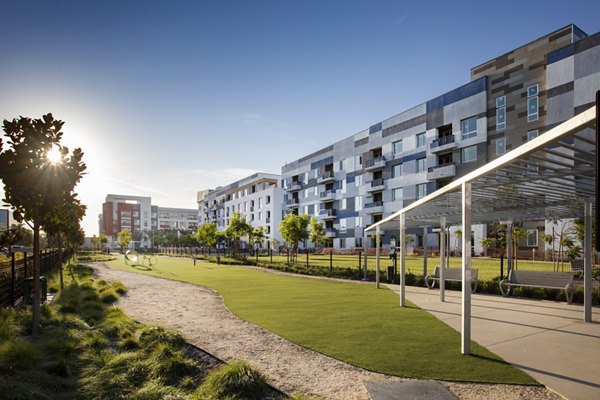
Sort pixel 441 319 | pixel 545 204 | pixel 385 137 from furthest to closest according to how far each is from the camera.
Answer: pixel 385 137 < pixel 545 204 < pixel 441 319

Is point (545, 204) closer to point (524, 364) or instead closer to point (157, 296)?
point (524, 364)

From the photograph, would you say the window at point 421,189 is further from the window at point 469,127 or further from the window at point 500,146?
the window at point 500,146

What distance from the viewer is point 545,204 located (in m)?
10.7

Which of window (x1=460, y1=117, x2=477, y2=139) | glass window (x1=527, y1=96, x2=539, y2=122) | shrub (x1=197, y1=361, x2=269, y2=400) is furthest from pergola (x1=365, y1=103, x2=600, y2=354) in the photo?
window (x1=460, y1=117, x2=477, y2=139)

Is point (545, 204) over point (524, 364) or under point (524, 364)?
over

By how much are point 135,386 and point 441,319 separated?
712 centimetres

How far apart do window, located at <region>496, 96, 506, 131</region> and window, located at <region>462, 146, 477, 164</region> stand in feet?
10.3

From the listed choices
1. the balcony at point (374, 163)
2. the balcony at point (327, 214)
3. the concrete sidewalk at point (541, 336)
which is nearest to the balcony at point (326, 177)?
the balcony at point (327, 214)

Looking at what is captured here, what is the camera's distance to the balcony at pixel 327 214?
2388 inches

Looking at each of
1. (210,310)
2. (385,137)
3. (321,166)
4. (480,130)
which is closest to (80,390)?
(210,310)

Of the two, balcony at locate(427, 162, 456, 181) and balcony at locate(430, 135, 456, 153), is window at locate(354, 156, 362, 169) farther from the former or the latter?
balcony at locate(430, 135, 456, 153)

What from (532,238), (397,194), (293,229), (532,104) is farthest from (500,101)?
(293,229)

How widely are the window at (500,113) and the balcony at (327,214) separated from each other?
28806mm

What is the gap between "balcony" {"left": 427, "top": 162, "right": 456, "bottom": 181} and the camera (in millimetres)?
40688
